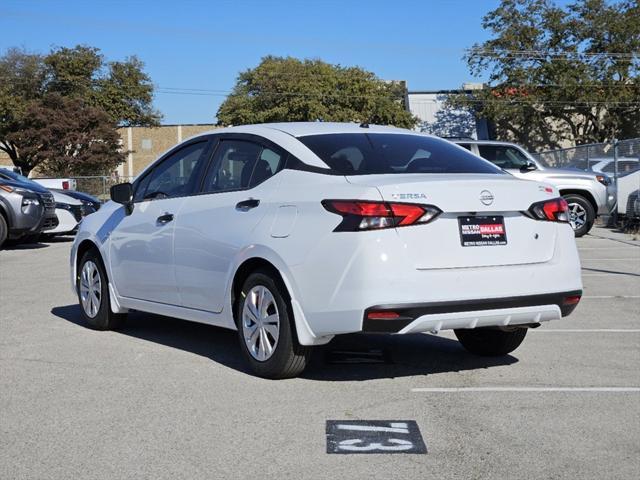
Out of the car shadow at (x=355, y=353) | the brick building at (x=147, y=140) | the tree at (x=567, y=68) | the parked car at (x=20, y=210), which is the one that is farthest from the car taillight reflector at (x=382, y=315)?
the brick building at (x=147, y=140)

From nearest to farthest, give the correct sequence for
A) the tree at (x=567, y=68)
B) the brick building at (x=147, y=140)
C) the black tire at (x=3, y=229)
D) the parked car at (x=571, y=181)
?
the black tire at (x=3, y=229)
the parked car at (x=571, y=181)
the tree at (x=567, y=68)
the brick building at (x=147, y=140)

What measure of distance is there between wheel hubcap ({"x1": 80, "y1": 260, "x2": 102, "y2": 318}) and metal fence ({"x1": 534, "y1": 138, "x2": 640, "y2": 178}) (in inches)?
A: 608

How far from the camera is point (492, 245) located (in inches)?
237

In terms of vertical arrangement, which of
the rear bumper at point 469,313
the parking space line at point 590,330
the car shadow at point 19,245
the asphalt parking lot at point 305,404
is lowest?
the car shadow at point 19,245

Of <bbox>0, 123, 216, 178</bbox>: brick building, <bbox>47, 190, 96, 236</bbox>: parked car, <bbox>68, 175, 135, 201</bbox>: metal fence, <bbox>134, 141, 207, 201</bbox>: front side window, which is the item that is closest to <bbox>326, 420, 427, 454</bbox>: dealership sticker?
<bbox>134, 141, 207, 201</bbox>: front side window

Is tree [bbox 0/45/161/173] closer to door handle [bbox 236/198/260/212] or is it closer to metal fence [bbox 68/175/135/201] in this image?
metal fence [bbox 68/175/135/201]

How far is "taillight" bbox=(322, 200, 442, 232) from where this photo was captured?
5.76 meters

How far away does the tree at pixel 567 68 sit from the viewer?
5812 cm

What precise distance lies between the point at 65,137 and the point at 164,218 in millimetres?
55622

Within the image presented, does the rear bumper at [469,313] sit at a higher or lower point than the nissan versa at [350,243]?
lower

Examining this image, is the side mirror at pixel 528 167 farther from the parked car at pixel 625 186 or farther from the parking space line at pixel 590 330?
the parking space line at pixel 590 330

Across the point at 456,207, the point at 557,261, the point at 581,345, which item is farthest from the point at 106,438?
the point at 581,345

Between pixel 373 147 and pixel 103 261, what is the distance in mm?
3031

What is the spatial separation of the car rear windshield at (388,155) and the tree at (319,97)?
192 feet
